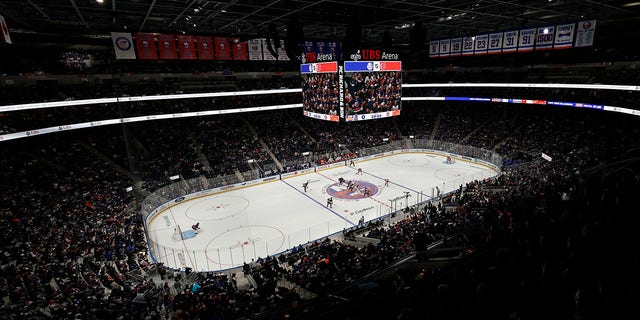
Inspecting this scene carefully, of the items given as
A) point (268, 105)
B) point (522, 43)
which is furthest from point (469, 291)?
point (268, 105)

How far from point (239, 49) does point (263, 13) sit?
8185mm

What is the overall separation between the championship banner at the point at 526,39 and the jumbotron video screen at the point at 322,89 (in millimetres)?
12792

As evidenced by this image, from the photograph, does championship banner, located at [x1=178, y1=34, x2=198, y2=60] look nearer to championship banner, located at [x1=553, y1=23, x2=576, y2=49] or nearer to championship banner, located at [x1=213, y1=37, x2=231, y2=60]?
championship banner, located at [x1=213, y1=37, x2=231, y2=60]

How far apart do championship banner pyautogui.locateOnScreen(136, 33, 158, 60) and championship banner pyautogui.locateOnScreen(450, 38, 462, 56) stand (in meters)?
22.6

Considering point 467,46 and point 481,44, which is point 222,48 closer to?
point 467,46

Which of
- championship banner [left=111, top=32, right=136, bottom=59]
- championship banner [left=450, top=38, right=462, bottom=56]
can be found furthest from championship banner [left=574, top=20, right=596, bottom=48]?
championship banner [left=111, top=32, right=136, bottom=59]

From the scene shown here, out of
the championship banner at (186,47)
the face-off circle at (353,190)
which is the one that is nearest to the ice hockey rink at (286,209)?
the face-off circle at (353,190)

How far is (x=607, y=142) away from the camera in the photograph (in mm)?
24359

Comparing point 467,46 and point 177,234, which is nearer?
point 177,234

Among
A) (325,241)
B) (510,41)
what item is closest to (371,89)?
(510,41)

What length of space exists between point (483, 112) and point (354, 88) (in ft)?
79.4

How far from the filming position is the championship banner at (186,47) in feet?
76.7

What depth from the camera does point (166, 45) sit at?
22.9 meters

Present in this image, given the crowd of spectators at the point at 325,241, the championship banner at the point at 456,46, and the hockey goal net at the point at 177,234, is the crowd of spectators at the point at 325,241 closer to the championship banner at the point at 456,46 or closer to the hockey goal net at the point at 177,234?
the hockey goal net at the point at 177,234
